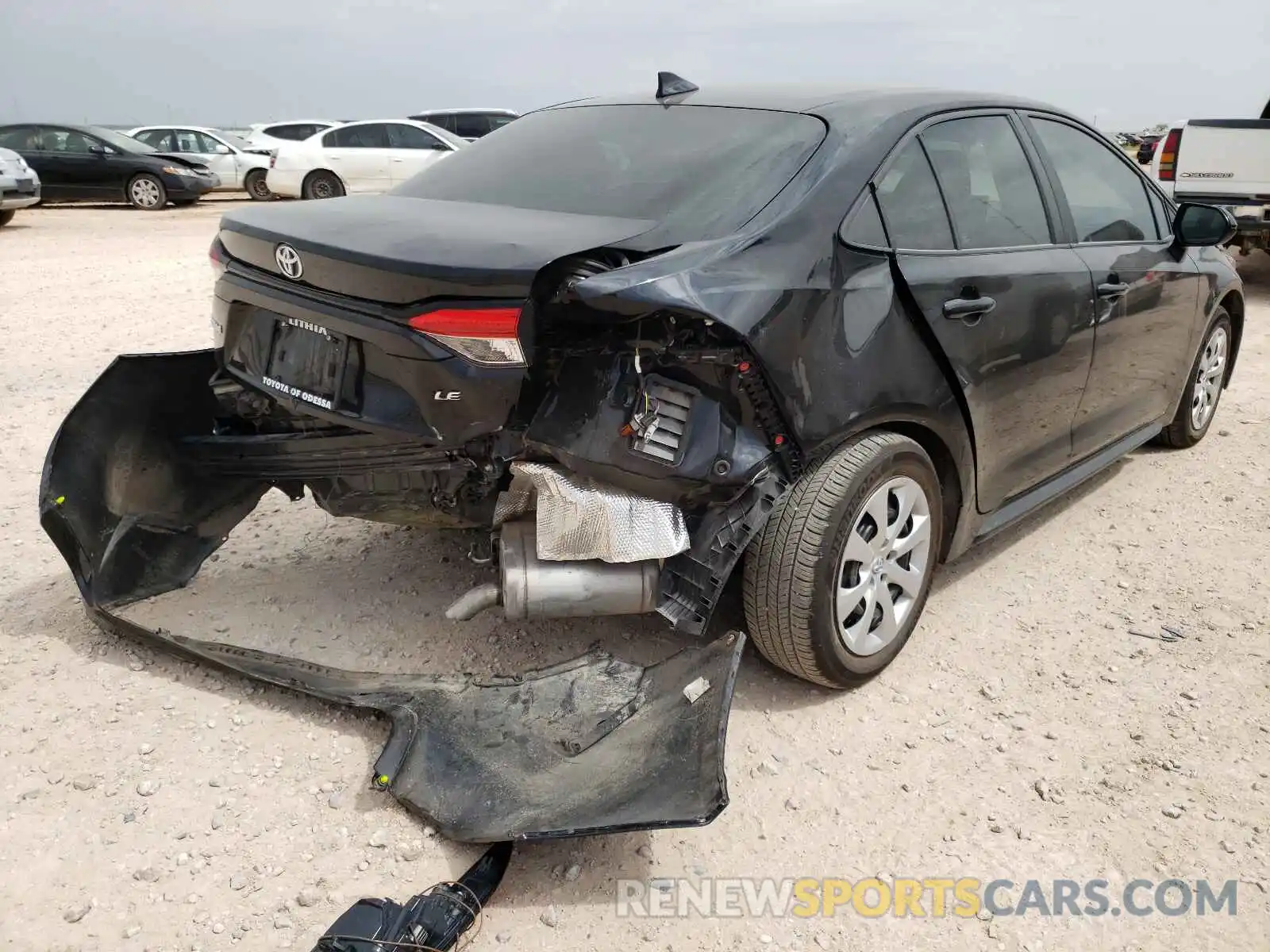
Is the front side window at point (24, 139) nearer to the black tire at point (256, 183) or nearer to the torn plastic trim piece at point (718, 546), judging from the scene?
the black tire at point (256, 183)

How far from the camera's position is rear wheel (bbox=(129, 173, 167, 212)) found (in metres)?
16.8

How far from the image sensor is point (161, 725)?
280cm

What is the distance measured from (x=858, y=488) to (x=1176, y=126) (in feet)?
27.7

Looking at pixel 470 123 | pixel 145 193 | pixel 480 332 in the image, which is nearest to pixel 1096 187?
pixel 480 332

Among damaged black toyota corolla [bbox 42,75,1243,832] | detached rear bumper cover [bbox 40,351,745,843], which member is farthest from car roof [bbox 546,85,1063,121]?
detached rear bumper cover [bbox 40,351,745,843]

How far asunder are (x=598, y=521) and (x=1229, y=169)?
878 cm

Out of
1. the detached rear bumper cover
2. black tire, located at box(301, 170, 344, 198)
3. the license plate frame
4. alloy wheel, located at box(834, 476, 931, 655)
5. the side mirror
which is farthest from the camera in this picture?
black tire, located at box(301, 170, 344, 198)

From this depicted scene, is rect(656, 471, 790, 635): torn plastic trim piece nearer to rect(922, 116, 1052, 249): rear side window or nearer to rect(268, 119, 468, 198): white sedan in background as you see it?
rect(922, 116, 1052, 249): rear side window

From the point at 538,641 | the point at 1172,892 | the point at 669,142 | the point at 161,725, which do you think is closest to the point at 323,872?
the point at 161,725

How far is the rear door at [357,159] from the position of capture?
1567cm

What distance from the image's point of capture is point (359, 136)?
15828 mm

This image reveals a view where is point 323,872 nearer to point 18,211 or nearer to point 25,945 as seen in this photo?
point 25,945

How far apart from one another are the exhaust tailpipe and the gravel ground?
0.54m

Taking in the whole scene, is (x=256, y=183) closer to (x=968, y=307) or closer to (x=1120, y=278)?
(x=1120, y=278)
